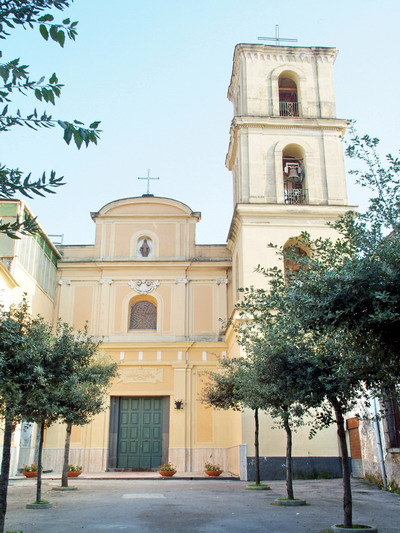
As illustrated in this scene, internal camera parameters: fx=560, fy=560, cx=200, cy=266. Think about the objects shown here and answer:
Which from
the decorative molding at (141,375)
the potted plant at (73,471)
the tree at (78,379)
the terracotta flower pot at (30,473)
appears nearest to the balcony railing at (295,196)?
the decorative molding at (141,375)

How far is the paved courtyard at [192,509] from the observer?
951 cm

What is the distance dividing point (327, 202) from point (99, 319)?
38.0ft

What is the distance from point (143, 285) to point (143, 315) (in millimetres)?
1428

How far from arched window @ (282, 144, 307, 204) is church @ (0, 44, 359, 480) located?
2.3 inches

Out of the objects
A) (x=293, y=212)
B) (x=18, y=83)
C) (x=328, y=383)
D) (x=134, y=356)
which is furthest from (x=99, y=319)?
(x=18, y=83)

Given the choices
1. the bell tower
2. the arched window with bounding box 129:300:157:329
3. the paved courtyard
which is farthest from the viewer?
the arched window with bounding box 129:300:157:329

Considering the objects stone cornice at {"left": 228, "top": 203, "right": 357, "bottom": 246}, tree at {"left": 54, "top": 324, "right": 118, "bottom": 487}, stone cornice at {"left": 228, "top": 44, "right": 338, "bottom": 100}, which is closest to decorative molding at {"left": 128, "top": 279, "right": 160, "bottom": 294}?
stone cornice at {"left": 228, "top": 203, "right": 357, "bottom": 246}

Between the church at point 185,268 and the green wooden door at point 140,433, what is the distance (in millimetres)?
44

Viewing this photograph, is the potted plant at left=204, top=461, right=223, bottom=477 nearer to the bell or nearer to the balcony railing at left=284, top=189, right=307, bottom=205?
the balcony railing at left=284, top=189, right=307, bottom=205

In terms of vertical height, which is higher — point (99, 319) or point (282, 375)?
point (99, 319)

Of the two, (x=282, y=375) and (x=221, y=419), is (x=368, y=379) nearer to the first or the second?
(x=282, y=375)

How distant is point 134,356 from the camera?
25344 millimetres

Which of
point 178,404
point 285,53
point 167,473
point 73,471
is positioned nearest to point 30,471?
point 73,471

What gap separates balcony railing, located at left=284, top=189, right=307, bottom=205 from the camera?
2392 centimetres
